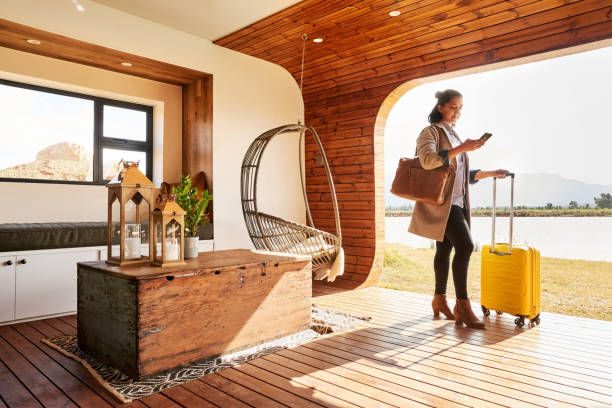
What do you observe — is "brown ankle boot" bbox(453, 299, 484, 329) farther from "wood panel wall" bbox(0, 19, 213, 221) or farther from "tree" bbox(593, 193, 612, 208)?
"tree" bbox(593, 193, 612, 208)

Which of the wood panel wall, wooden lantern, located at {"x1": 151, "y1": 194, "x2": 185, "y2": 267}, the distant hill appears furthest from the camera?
the distant hill

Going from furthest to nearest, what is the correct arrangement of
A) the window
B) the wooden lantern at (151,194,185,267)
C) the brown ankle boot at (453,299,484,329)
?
1. the window
2. the brown ankle boot at (453,299,484,329)
3. the wooden lantern at (151,194,185,267)

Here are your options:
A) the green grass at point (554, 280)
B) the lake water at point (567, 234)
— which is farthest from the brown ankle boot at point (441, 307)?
the lake water at point (567, 234)

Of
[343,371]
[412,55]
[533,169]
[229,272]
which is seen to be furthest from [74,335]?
[533,169]

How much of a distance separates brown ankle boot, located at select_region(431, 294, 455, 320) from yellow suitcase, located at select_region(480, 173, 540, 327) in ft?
1.02

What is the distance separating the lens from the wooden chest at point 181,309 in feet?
6.52

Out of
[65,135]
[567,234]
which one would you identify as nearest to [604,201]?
[567,234]

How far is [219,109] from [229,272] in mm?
2565

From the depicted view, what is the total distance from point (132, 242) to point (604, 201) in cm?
595

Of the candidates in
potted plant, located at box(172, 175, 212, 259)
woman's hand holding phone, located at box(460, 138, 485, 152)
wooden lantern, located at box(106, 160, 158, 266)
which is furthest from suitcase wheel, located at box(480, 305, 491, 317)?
wooden lantern, located at box(106, 160, 158, 266)

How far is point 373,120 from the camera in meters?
4.50

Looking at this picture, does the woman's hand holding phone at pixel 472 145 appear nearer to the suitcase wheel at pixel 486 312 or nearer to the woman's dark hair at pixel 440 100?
the woman's dark hair at pixel 440 100

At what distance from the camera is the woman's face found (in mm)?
3021

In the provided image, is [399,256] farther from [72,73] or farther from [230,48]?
[72,73]
